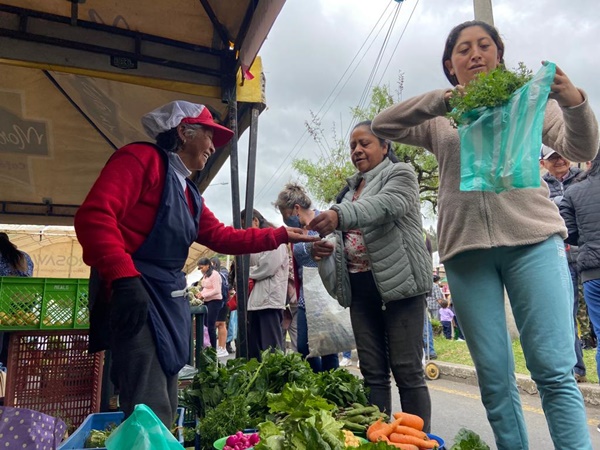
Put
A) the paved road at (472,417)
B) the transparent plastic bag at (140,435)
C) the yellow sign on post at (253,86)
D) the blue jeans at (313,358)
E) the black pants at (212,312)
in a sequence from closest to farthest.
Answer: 1. the transparent plastic bag at (140,435)
2. the yellow sign on post at (253,86)
3. the paved road at (472,417)
4. the blue jeans at (313,358)
5. the black pants at (212,312)

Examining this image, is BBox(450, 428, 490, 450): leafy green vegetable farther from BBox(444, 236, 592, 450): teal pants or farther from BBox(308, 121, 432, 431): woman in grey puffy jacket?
BBox(308, 121, 432, 431): woman in grey puffy jacket

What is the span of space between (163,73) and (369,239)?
1924mm

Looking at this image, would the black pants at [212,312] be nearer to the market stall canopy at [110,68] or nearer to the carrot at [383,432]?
the market stall canopy at [110,68]

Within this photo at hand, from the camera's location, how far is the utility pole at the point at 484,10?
24.8 feet

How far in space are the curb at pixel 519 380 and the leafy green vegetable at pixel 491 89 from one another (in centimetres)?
371

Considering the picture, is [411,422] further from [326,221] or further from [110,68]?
[110,68]

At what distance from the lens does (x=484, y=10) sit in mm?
7602

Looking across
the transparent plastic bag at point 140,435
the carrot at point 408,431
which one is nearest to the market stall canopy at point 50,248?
the carrot at point 408,431

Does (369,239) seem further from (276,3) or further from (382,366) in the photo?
(276,3)

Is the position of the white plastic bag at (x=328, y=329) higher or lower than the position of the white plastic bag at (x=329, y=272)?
lower


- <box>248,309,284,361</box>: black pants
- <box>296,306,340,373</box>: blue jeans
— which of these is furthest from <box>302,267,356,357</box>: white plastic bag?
<box>248,309,284,361</box>: black pants

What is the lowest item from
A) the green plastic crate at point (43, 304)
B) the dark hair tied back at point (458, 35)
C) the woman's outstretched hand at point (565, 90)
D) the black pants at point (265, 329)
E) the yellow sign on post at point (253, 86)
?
the black pants at point (265, 329)

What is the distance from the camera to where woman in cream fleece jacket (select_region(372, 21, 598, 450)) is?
1890 mm

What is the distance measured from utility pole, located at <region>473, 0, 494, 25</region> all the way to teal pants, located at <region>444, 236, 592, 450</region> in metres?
6.78
